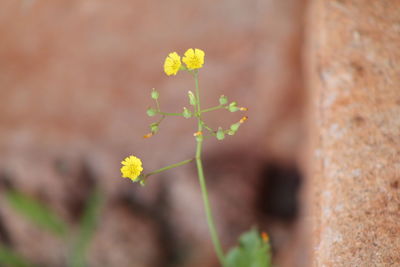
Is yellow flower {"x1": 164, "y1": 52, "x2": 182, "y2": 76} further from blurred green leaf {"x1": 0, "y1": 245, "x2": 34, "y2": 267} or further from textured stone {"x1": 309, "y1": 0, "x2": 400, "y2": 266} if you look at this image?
blurred green leaf {"x1": 0, "y1": 245, "x2": 34, "y2": 267}

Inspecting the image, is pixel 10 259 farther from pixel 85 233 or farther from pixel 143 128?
pixel 143 128

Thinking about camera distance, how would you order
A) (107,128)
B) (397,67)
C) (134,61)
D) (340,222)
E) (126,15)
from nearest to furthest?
1. (340,222)
2. (397,67)
3. (126,15)
4. (134,61)
5. (107,128)

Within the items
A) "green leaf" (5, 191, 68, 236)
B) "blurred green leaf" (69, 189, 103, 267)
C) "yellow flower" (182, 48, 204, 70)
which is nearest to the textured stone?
"yellow flower" (182, 48, 204, 70)

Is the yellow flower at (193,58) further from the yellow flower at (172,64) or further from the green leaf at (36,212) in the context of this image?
the green leaf at (36,212)

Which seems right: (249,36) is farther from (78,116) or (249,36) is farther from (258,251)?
(258,251)

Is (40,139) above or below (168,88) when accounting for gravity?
below

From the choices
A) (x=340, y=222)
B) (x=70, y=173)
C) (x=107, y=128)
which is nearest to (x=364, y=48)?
(x=340, y=222)

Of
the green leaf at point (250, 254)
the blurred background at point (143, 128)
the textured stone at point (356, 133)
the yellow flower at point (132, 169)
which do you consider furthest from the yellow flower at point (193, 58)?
the blurred background at point (143, 128)
